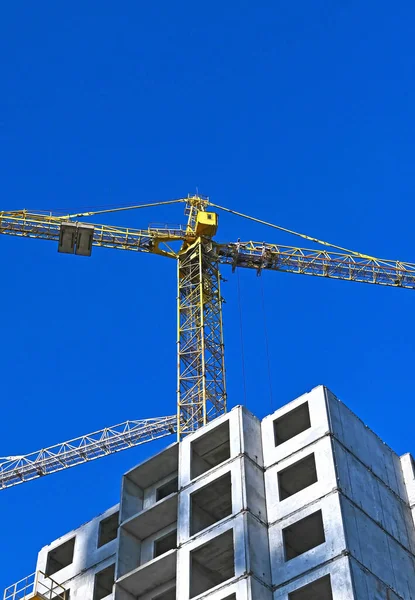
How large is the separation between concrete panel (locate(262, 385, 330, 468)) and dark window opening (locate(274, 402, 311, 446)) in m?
0.18

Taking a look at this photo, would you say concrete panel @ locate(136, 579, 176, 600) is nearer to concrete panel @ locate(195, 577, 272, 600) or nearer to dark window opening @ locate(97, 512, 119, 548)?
concrete panel @ locate(195, 577, 272, 600)

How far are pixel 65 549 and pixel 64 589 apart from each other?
10.0ft

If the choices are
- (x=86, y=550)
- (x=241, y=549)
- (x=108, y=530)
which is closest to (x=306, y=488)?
(x=241, y=549)

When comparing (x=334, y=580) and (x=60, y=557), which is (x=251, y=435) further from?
(x=60, y=557)

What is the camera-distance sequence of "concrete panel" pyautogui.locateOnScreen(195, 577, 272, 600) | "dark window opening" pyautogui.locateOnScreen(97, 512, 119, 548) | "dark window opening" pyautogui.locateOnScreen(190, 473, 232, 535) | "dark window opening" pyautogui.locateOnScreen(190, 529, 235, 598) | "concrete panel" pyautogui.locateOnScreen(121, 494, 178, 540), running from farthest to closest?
"dark window opening" pyautogui.locateOnScreen(97, 512, 119, 548), "concrete panel" pyautogui.locateOnScreen(121, 494, 178, 540), "dark window opening" pyautogui.locateOnScreen(190, 473, 232, 535), "dark window opening" pyautogui.locateOnScreen(190, 529, 235, 598), "concrete panel" pyautogui.locateOnScreen(195, 577, 272, 600)

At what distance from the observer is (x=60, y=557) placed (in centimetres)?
5694

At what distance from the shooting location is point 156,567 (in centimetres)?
4747

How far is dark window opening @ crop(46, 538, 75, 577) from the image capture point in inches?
2221

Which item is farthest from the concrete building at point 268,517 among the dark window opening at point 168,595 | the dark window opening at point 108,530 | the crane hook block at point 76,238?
the crane hook block at point 76,238

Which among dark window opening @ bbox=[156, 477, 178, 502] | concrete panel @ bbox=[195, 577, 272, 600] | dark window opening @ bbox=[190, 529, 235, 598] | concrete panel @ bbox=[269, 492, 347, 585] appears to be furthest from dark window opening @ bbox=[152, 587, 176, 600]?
concrete panel @ bbox=[269, 492, 347, 585]

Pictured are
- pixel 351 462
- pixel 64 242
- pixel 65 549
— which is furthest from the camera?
pixel 64 242

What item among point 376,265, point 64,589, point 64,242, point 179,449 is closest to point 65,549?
point 64,589

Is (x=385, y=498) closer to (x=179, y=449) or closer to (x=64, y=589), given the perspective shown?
(x=179, y=449)

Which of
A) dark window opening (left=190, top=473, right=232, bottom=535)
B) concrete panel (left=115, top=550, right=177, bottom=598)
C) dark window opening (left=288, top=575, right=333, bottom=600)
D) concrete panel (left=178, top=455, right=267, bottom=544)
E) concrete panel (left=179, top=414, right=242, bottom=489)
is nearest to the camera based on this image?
→ dark window opening (left=288, top=575, right=333, bottom=600)
